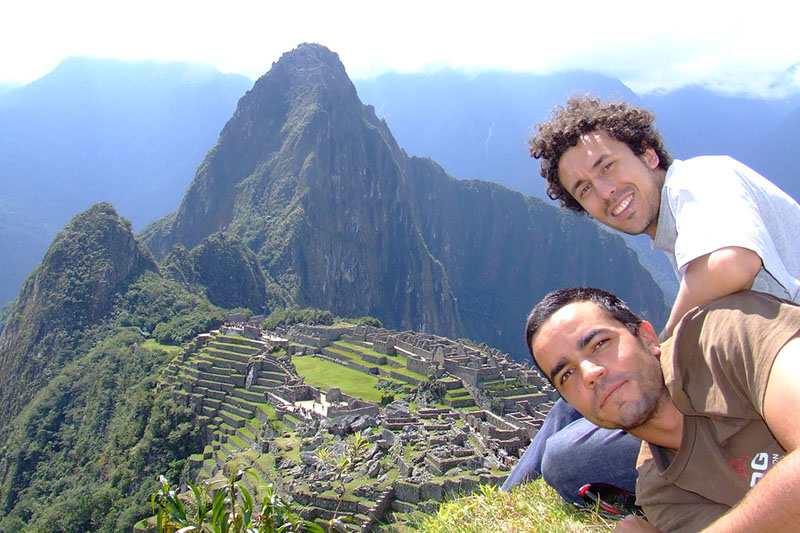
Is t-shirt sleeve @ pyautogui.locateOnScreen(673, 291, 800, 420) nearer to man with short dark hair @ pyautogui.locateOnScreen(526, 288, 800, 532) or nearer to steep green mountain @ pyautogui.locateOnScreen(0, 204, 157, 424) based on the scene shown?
man with short dark hair @ pyautogui.locateOnScreen(526, 288, 800, 532)

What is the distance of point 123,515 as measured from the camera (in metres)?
25.5

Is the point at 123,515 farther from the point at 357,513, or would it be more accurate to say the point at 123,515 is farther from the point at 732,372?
the point at 732,372

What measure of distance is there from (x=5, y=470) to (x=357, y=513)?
3999cm

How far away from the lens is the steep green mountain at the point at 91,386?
29406 mm

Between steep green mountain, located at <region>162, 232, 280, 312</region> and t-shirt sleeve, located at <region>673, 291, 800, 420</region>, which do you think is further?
steep green mountain, located at <region>162, 232, 280, 312</region>

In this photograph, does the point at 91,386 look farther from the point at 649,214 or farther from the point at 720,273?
the point at 720,273

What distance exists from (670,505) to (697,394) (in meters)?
0.65

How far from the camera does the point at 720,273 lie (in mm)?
2262

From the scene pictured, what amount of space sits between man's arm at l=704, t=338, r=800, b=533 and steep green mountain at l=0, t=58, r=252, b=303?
12420cm

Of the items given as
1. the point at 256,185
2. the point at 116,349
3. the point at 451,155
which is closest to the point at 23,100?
the point at 256,185

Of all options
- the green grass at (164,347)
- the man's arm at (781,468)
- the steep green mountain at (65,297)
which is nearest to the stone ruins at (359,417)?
the green grass at (164,347)

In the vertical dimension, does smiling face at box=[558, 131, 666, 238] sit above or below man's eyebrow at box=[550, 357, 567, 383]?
above

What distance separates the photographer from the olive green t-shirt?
6.26 ft

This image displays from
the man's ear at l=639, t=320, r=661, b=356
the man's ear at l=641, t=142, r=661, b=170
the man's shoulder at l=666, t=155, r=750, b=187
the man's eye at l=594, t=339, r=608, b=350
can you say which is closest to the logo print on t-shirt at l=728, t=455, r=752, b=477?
the man's ear at l=639, t=320, r=661, b=356
